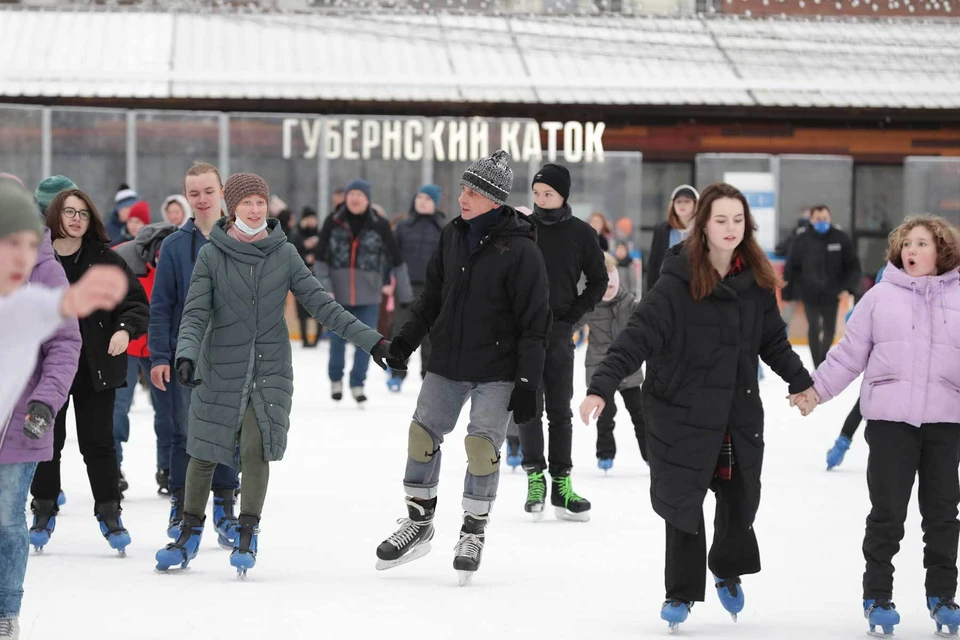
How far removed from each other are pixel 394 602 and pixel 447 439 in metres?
5.41

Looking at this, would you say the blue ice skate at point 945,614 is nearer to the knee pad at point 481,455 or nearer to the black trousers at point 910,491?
the black trousers at point 910,491

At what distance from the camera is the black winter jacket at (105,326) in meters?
6.58

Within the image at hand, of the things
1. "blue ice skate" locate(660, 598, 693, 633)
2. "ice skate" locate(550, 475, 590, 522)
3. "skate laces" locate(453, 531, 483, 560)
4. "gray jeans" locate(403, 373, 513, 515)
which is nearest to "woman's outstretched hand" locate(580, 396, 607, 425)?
"blue ice skate" locate(660, 598, 693, 633)

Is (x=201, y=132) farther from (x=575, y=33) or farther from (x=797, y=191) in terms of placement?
(x=797, y=191)

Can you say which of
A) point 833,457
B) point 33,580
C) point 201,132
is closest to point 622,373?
point 33,580

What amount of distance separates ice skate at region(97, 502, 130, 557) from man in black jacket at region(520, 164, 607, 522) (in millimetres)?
2008

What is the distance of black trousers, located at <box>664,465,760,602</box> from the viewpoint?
522cm

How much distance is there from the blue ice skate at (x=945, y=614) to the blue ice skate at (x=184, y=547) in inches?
106

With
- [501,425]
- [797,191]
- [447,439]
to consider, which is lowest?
[447,439]

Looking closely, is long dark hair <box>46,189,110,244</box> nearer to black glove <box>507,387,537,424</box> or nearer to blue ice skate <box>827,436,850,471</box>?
black glove <box>507,387,537,424</box>

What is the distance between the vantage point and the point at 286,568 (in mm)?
6293

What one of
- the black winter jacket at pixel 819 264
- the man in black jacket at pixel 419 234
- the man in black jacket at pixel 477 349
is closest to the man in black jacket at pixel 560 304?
the man in black jacket at pixel 477 349

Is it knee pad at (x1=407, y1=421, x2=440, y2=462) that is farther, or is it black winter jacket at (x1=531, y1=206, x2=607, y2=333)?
black winter jacket at (x1=531, y1=206, x2=607, y2=333)

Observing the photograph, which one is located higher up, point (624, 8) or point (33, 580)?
point (624, 8)
